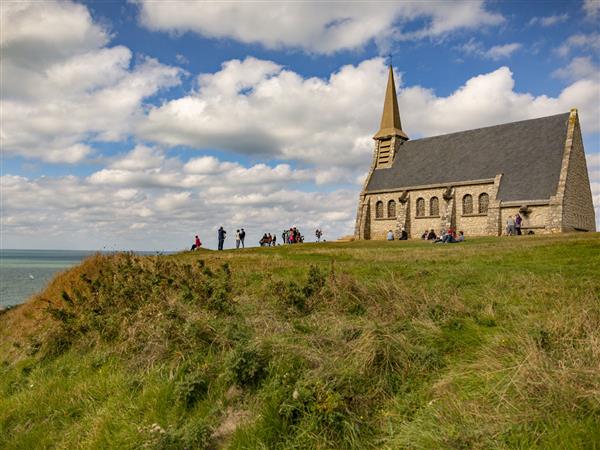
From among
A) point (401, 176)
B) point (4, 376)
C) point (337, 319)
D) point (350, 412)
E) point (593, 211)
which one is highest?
point (401, 176)

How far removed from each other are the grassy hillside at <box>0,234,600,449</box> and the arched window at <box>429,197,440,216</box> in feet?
102

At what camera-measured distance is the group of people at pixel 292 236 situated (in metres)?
45.5

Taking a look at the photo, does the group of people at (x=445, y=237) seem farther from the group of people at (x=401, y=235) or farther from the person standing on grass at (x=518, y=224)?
the person standing on grass at (x=518, y=224)

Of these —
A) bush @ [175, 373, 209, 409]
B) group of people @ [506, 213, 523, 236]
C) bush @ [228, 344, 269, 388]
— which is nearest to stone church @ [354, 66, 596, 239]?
group of people @ [506, 213, 523, 236]

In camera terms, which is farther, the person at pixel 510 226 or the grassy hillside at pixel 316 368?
the person at pixel 510 226

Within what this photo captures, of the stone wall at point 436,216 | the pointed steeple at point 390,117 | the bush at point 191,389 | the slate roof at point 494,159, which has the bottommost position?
the bush at point 191,389

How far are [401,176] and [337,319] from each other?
3967cm

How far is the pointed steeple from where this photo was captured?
1971 inches

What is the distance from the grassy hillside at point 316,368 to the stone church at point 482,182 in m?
26.2

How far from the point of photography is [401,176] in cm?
4544

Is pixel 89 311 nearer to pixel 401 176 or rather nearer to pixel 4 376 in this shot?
pixel 4 376

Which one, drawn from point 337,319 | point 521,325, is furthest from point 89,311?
point 521,325

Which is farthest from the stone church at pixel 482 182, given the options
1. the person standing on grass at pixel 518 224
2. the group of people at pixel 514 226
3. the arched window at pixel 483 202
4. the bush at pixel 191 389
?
the bush at pixel 191 389

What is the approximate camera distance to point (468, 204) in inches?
1542
